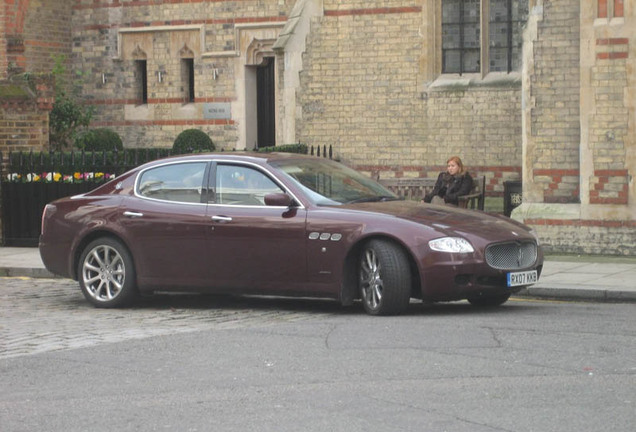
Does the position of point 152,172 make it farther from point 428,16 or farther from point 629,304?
point 428,16

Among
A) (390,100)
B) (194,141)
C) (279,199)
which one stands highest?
(390,100)

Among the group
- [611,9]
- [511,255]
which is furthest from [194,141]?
[511,255]

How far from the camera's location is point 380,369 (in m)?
8.54

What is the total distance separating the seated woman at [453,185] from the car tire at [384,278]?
581cm

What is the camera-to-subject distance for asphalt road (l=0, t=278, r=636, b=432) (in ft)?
23.5

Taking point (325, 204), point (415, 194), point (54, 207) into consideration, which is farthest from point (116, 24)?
point (325, 204)

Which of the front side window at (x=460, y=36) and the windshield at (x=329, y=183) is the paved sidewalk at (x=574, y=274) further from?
the front side window at (x=460, y=36)

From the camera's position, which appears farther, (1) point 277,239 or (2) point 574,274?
(2) point 574,274

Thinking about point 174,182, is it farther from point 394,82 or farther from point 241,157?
point 394,82

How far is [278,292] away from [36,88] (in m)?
10.3

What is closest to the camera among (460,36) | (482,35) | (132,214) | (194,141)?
(132,214)

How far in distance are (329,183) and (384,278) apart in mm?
1490

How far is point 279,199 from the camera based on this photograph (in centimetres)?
1174

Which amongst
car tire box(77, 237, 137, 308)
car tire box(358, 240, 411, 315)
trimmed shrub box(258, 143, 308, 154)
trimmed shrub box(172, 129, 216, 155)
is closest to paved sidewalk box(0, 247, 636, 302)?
car tire box(358, 240, 411, 315)
